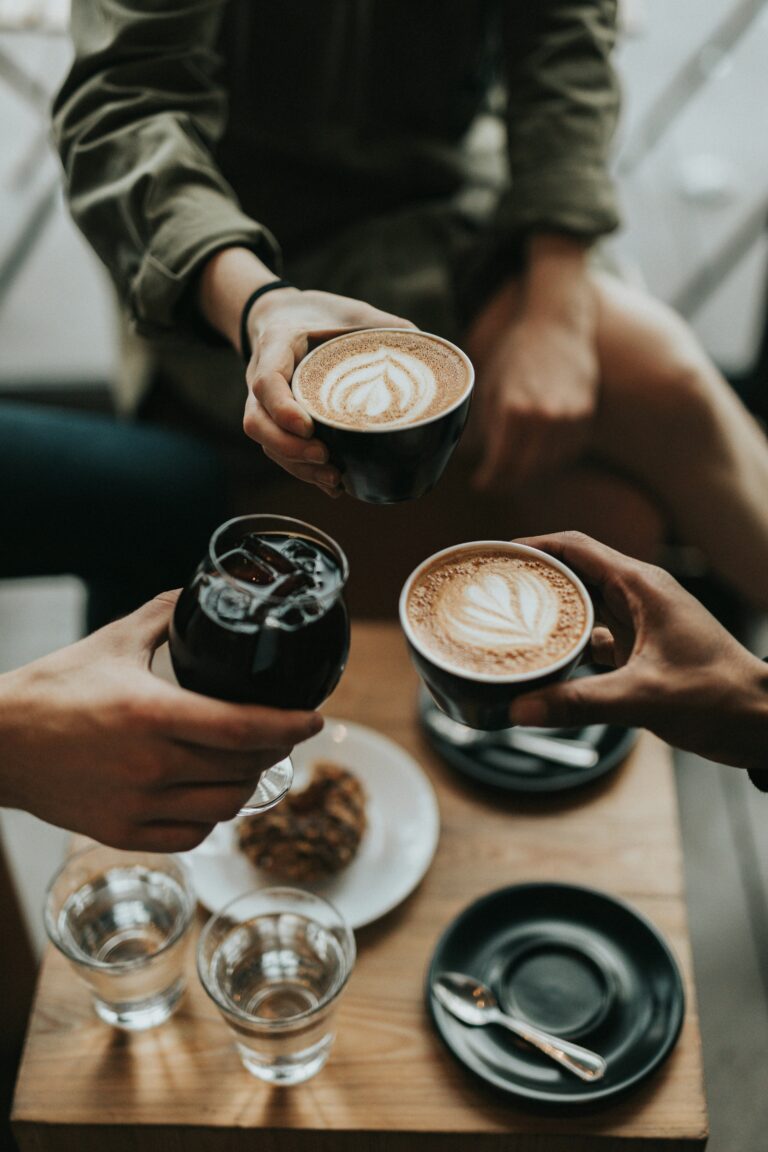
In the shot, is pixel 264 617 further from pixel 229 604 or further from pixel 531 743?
pixel 531 743

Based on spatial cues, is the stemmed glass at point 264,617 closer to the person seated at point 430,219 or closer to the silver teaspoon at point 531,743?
the person seated at point 430,219

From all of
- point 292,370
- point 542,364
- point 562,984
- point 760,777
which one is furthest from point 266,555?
point 542,364

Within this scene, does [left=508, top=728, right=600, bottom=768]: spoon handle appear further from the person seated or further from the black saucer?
the person seated

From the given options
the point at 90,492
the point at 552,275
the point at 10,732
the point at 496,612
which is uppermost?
the point at 496,612

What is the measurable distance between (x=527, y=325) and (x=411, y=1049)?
0.78 m

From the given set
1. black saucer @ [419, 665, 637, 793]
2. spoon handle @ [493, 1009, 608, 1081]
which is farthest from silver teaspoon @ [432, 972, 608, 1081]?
black saucer @ [419, 665, 637, 793]

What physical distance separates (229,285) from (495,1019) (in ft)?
2.11

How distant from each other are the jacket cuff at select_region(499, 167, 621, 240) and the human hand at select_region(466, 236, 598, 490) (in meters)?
0.03

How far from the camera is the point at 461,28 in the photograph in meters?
1.18

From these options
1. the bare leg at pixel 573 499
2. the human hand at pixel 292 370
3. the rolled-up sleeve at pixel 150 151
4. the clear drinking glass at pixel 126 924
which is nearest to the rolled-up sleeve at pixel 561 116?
the bare leg at pixel 573 499

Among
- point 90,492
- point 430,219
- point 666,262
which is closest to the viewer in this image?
point 430,219

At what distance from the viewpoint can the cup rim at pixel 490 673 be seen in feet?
1.92

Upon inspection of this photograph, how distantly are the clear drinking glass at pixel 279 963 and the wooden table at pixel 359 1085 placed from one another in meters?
0.04

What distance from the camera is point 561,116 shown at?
1.25 meters
